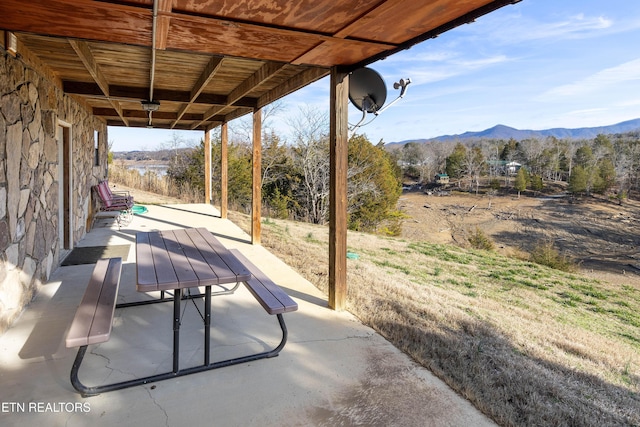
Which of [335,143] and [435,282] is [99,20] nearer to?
[335,143]

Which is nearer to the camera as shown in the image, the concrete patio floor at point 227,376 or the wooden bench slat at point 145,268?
the concrete patio floor at point 227,376

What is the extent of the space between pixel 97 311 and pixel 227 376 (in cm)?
88

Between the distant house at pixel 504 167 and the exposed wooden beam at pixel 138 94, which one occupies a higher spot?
the distant house at pixel 504 167

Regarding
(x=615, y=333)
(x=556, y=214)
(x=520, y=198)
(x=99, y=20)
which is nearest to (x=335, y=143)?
(x=99, y=20)

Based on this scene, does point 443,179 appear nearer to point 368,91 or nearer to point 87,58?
point 368,91

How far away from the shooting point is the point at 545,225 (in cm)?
2773

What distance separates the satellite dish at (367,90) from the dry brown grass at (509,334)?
1924 millimetres

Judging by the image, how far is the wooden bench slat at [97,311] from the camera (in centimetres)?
197

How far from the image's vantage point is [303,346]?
9.59 feet

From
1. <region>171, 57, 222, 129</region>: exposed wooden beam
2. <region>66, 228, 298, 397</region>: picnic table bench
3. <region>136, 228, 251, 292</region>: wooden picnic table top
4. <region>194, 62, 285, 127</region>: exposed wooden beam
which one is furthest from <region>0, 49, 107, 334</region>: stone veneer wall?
<region>194, 62, 285, 127</region>: exposed wooden beam

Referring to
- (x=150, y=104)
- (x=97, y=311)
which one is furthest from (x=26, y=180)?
(x=150, y=104)

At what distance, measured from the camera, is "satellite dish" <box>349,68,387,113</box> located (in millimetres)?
3369

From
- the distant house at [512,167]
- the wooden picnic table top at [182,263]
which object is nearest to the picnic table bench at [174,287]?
the wooden picnic table top at [182,263]

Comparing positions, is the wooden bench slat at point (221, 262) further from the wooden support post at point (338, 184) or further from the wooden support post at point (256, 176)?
the wooden support post at point (256, 176)
